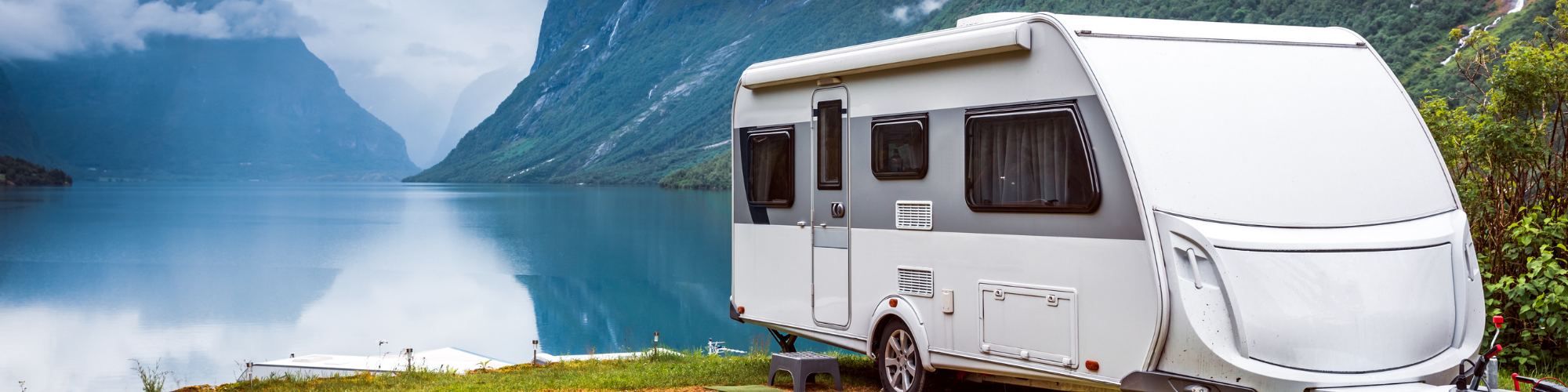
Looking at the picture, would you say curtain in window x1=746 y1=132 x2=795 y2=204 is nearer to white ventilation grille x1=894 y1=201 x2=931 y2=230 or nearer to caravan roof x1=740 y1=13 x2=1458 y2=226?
white ventilation grille x1=894 y1=201 x2=931 y2=230

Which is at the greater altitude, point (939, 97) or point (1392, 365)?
point (939, 97)

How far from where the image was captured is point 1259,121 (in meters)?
5.88

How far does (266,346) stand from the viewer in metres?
32.0

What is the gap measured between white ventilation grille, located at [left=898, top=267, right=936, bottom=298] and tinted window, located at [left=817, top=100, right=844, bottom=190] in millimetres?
869

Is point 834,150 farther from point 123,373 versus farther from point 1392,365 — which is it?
point 123,373

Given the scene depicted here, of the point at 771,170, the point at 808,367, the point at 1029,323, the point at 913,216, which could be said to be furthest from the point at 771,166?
the point at 1029,323

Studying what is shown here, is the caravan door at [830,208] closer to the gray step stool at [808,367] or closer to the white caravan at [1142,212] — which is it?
the white caravan at [1142,212]

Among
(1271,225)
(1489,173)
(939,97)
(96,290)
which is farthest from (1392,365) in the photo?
(96,290)

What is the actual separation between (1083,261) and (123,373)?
90.2ft

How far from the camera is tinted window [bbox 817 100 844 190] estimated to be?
26.2ft

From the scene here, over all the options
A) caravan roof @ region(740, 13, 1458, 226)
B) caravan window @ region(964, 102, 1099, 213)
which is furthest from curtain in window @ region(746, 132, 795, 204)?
caravan roof @ region(740, 13, 1458, 226)

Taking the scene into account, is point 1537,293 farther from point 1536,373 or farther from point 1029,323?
point 1029,323

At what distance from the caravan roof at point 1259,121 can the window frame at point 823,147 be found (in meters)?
1.63

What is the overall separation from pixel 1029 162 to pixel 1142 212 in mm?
1040
